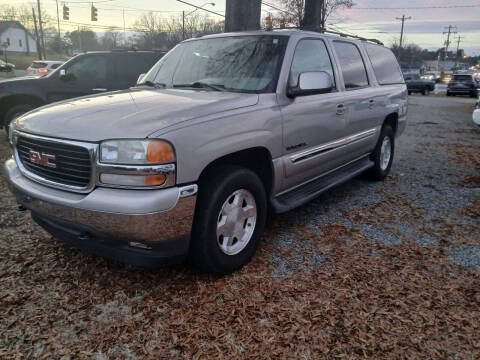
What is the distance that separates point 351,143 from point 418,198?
129 centimetres

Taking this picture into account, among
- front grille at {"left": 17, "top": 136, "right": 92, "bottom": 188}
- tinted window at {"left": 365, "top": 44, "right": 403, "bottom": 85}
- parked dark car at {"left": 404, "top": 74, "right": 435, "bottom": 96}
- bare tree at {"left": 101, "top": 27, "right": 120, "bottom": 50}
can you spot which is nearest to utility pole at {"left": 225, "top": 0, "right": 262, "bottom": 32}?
tinted window at {"left": 365, "top": 44, "right": 403, "bottom": 85}

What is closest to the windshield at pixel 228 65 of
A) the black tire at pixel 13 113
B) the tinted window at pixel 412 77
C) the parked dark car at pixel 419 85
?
the black tire at pixel 13 113

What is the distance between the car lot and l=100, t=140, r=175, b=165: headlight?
3.34 ft

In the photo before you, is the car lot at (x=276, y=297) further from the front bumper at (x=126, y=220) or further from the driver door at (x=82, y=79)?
the driver door at (x=82, y=79)

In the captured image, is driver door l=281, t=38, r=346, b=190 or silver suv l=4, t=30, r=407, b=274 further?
driver door l=281, t=38, r=346, b=190

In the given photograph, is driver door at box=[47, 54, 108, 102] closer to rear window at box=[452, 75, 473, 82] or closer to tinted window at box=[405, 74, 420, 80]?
rear window at box=[452, 75, 473, 82]

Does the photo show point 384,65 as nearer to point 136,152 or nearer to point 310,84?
point 310,84

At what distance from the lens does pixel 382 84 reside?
5523 mm

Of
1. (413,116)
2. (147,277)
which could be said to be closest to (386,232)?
(147,277)

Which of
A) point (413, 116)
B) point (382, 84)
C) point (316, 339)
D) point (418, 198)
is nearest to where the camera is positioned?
point (316, 339)

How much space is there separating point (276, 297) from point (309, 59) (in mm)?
2328

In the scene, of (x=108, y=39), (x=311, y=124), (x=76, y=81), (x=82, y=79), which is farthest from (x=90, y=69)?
(x=108, y=39)

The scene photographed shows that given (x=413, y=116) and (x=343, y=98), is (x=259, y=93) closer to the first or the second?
(x=343, y=98)

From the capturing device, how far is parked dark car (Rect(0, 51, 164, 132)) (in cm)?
775
